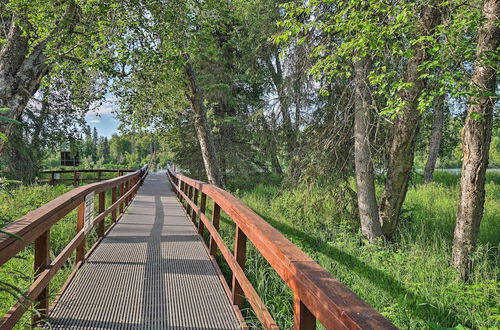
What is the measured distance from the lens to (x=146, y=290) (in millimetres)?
3400

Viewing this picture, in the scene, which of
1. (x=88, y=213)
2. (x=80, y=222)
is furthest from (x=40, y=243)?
(x=88, y=213)

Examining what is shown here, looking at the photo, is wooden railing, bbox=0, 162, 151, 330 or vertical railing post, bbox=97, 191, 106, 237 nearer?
wooden railing, bbox=0, 162, 151, 330

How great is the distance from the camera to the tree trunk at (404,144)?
6186 millimetres

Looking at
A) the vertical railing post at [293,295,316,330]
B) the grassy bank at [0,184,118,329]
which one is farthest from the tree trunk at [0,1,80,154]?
the vertical railing post at [293,295,316,330]

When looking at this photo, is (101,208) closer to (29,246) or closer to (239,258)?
(29,246)

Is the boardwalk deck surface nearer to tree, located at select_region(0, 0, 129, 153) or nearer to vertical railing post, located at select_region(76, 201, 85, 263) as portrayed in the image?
vertical railing post, located at select_region(76, 201, 85, 263)

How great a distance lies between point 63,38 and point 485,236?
33.9ft

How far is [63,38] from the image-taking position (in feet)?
23.8

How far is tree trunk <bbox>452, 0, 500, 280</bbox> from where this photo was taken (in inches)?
198

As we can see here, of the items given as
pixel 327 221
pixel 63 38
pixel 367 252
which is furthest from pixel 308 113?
pixel 63 38

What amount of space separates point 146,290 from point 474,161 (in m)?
5.08

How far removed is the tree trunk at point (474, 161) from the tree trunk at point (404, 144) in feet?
3.56

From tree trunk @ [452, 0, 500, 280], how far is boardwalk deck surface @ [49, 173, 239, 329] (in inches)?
162

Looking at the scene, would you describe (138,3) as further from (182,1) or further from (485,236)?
(485,236)
